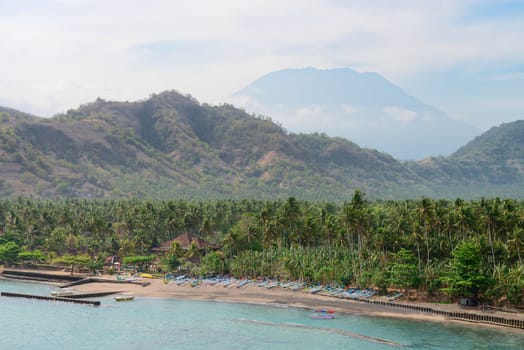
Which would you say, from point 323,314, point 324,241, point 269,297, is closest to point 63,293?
point 269,297

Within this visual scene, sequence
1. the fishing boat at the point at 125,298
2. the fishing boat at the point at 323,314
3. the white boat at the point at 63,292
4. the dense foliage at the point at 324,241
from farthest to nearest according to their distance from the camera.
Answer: the white boat at the point at 63,292 < the fishing boat at the point at 125,298 < the dense foliage at the point at 324,241 < the fishing boat at the point at 323,314

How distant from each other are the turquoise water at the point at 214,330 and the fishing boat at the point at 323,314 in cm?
109

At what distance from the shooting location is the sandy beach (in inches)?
3324

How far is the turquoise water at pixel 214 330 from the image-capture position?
2889 inches

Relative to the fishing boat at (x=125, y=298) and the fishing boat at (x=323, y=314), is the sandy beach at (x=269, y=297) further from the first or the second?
the fishing boat at (x=125, y=298)

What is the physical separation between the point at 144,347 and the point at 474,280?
42843 mm

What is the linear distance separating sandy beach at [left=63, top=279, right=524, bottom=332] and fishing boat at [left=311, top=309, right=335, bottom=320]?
1.56 meters

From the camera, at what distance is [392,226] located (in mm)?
108375

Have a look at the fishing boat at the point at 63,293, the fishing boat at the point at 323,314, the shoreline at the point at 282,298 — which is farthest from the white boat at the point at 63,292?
the fishing boat at the point at 323,314

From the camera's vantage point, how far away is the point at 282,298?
95812 mm

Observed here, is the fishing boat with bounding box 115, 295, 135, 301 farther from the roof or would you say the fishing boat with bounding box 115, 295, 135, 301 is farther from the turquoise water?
the roof

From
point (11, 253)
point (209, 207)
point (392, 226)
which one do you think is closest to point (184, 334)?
point (392, 226)

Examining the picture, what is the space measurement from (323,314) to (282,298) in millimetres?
11734

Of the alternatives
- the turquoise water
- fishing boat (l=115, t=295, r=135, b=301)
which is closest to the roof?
fishing boat (l=115, t=295, r=135, b=301)
